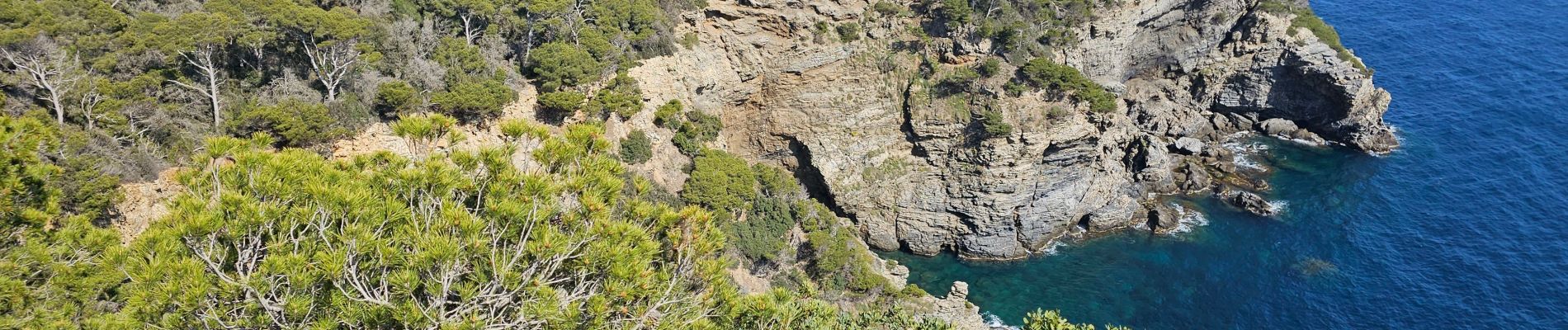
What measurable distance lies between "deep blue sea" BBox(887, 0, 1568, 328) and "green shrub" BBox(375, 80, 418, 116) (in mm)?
27790

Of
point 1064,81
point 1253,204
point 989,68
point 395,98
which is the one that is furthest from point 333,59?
point 1253,204

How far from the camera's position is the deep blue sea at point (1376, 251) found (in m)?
41.4

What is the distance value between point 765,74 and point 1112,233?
76.0 ft

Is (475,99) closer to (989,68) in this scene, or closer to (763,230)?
(763,230)

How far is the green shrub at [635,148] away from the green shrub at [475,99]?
19.2 ft

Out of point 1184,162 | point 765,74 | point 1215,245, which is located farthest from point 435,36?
point 1184,162

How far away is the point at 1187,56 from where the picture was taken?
59.3m

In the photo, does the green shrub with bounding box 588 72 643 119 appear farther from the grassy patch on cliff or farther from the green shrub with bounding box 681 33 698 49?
the grassy patch on cliff

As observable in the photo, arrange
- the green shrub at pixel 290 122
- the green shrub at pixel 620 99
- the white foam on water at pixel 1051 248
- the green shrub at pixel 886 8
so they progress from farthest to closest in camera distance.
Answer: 1. the white foam on water at pixel 1051 248
2. the green shrub at pixel 886 8
3. the green shrub at pixel 620 99
4. the green shrub at pixel 290 122

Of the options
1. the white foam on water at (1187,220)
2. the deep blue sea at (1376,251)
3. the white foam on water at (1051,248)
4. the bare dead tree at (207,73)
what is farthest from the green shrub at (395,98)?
the white foam on water at (1187,220)

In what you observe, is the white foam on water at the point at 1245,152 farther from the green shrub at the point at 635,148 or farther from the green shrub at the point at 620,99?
the green shrub at the point at 620,99

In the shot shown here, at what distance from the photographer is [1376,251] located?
4588cm

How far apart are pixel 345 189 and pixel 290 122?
1786 centimetres

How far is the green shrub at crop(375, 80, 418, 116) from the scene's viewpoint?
30.7 metres
